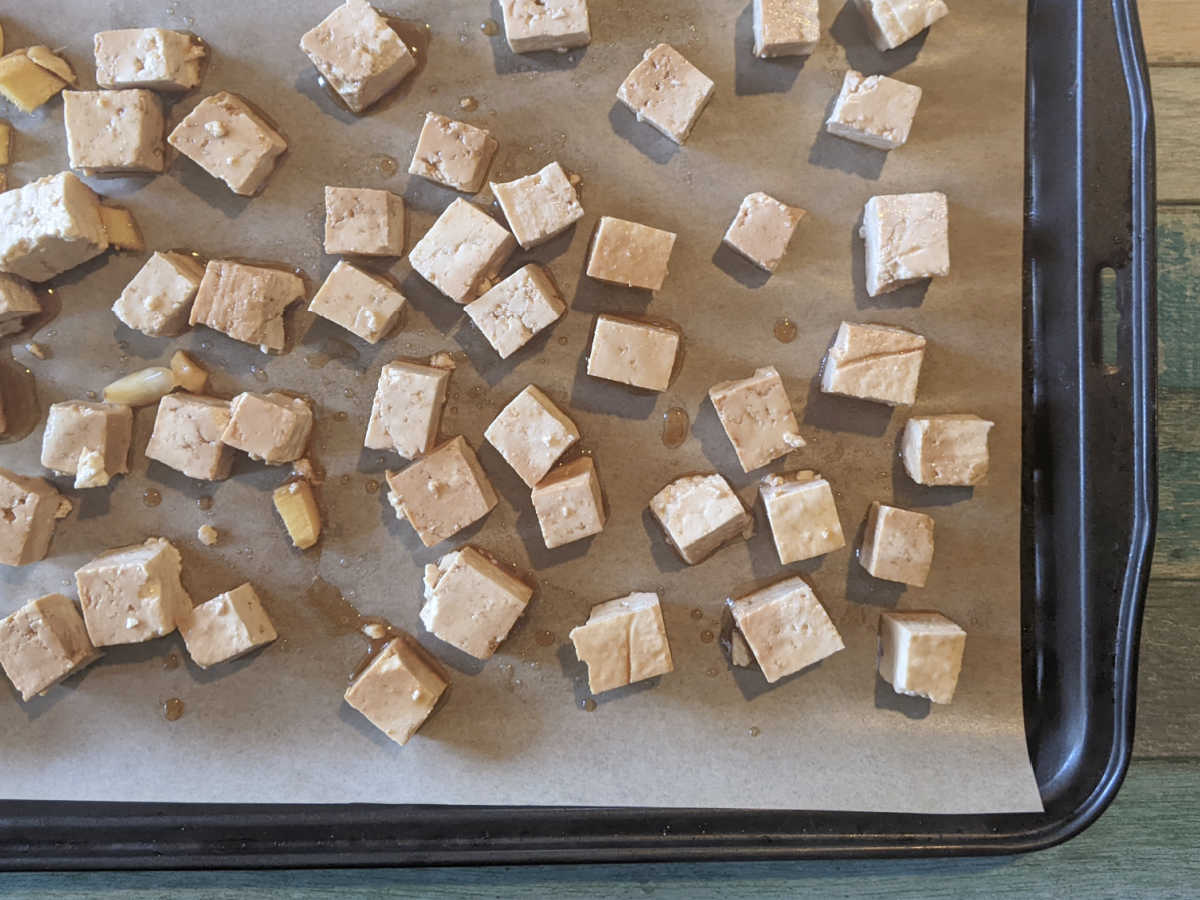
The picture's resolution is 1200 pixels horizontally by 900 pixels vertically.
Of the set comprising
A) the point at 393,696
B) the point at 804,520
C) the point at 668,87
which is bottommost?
the point at 393,696

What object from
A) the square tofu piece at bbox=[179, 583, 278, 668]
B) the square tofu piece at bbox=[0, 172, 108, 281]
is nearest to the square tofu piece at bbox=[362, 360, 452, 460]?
the square tofu piece at bbox=[179, 583, 278, 668]

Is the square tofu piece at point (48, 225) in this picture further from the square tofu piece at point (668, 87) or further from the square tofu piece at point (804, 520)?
the square tofu piece at point (804, 520)

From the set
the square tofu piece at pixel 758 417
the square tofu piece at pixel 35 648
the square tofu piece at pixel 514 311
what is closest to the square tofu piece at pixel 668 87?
the square tofu piece at pixel 514 311

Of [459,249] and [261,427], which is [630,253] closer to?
[459,249]

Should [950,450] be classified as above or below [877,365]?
below

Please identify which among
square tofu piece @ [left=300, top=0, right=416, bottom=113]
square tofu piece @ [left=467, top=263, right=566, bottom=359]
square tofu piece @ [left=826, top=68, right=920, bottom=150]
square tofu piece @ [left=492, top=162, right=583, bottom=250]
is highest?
square tofu piece @ [left=300, top=0, right=416, bottom=113]

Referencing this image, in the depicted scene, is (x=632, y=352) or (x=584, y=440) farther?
(x=584, y=440)

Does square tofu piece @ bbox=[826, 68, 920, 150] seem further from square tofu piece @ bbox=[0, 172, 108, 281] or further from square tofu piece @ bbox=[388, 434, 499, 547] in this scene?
square tofu piece @ bbox=[0, 172, 108, 281]

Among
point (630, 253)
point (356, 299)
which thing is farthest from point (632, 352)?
point (356, 299)
